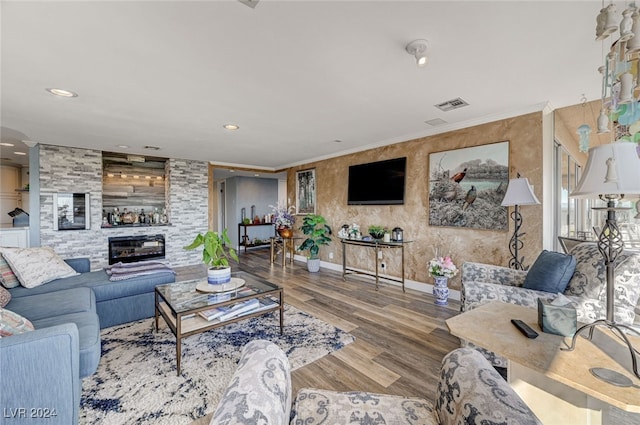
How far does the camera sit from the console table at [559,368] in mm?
814

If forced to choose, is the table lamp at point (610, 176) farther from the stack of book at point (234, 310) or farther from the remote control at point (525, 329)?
the stack of book at point (234, 310)

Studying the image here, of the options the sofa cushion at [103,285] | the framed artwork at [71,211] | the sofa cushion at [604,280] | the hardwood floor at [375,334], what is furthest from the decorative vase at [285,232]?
the sofa cushion at [604,280]

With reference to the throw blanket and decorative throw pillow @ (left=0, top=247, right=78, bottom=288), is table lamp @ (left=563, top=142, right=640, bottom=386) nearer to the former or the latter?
the throw blanket

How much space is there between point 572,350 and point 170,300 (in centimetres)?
253

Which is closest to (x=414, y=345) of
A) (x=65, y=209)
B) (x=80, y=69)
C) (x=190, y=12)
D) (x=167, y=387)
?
(x=167, y=387)

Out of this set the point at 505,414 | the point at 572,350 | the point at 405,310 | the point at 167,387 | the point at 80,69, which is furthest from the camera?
the point at 405,310

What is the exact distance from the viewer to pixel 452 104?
9.12 ft

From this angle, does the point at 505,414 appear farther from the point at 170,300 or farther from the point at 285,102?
the point at 285,102

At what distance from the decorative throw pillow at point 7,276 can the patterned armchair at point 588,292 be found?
4.07 meters

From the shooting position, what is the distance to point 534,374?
1080mm

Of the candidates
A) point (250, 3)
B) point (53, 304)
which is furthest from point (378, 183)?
point (53, 304)

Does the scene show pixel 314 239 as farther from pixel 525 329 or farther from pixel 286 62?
pixel 525 329

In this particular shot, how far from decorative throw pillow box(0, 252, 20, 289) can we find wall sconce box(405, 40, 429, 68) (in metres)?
3.99

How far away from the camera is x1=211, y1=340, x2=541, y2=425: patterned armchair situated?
0.70 meters
